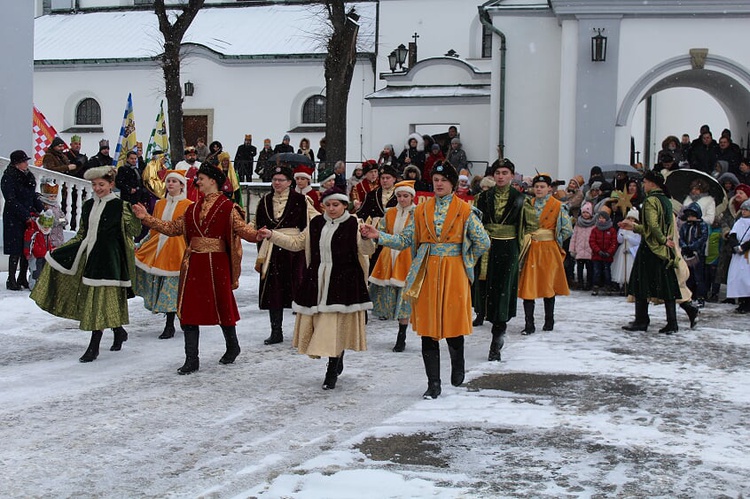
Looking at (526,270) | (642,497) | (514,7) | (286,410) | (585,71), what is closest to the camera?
(642,497)

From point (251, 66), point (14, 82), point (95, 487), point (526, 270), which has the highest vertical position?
point (251, 66)

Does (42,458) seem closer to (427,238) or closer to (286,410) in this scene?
(286,410)

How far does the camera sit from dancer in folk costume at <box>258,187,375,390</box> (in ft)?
25.5

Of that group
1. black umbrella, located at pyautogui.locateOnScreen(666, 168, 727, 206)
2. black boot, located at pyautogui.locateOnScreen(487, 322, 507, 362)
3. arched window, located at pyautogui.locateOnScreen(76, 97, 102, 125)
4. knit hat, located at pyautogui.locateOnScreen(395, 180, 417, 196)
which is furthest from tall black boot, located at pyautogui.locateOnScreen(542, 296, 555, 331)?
arched window, located at pyautogui.locateOnScreen(76, 97, 102, 125)

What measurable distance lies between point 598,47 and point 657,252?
1110 centimetres

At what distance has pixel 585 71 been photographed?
70.0 ft

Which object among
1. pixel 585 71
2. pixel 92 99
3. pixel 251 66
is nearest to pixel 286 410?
pixel 585 71

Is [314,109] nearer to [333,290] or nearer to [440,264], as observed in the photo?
[333,290]

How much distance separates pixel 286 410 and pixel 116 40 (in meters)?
31.5

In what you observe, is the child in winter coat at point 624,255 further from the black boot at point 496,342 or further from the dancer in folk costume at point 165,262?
the dancer in folk costume at point 165,262

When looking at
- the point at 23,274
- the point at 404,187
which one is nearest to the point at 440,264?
the point at 404,187

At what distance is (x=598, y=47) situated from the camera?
20.9 metres

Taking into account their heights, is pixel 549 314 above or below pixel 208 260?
below

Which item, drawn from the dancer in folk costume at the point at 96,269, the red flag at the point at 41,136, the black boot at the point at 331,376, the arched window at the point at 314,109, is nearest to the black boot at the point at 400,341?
the black boot at the point at 331,376
